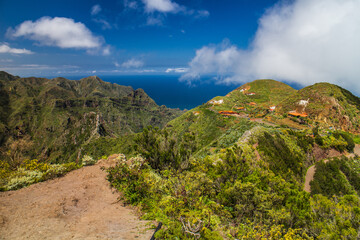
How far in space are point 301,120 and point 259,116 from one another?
13.5 meters

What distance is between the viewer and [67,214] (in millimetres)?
8055

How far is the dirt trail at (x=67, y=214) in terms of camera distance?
6594 millimetres

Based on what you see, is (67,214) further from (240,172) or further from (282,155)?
(282,155)

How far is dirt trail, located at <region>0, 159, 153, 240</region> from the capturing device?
6594mm

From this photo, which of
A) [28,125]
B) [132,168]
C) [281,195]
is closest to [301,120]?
[281,195]

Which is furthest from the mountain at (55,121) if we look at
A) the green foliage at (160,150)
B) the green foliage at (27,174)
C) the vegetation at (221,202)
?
the vegetation at (221,202)

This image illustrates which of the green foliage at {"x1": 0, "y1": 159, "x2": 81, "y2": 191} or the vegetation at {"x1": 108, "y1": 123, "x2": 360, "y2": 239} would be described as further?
the green foliage at {"x1": 0, "y1": 159, "x2": 81, "y2": 191}

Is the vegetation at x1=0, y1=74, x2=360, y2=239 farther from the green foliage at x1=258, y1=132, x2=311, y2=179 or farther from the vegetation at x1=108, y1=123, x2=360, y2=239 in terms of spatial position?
the green foliage at x1=258, y1=132, x2=311, y2=179

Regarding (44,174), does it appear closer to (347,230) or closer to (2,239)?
(2,239)

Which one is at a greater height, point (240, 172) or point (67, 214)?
point (240, 172)

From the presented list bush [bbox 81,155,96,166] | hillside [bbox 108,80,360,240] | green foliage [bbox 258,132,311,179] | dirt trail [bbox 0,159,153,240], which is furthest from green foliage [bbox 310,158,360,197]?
bush [bbox 81,155,96,166]

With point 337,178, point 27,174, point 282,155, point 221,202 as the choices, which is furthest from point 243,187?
point 337,178

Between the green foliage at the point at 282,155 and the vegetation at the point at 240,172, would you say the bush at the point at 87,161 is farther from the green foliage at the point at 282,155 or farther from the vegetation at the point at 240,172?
the green foliage at the point at 282,155

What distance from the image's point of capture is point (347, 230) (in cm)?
840
